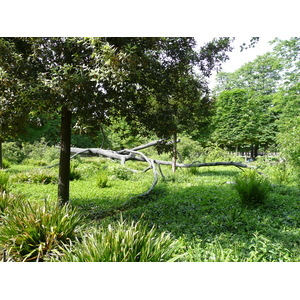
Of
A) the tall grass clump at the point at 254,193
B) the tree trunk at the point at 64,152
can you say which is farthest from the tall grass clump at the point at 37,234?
the tall grass clump at the point at 254,193

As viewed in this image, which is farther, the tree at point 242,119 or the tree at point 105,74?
the tree at point 242,119

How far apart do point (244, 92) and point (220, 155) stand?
8564 millimetres

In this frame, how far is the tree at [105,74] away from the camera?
2959mm

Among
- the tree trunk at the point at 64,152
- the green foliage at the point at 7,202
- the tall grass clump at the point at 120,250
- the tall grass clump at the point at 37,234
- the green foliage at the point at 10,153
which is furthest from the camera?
the green foliage at the point at 10,153

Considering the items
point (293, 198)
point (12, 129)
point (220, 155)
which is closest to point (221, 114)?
point (220, 155)

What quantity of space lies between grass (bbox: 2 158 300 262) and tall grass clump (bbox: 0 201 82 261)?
0.54 m

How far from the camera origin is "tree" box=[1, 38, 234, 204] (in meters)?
2.96

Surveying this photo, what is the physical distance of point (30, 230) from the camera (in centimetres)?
278

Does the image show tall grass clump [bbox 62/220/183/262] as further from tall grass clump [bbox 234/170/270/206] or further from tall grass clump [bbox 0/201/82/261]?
tall grass clump [bbox 234/170/270/206]

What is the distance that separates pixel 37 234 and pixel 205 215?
3035mm

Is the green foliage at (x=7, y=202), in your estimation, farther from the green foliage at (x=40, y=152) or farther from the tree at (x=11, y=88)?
the green foliage at (x=40, y=152)

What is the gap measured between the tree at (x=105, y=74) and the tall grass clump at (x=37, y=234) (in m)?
1.46

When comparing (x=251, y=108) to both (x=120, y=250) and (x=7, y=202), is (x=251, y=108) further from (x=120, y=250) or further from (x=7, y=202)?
(x=120, y=250)
